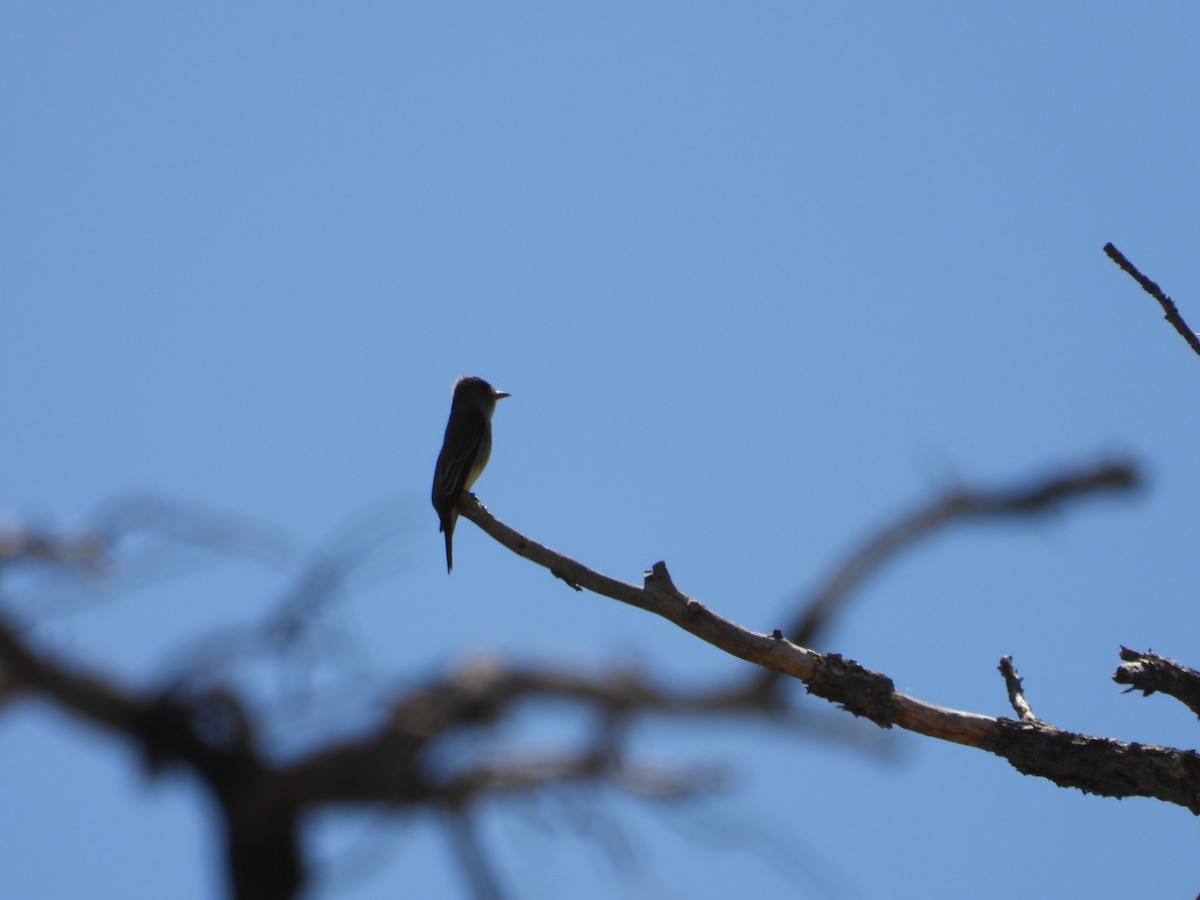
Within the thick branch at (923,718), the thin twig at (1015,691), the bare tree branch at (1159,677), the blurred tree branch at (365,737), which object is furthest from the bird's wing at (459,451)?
the blurred tree branch at (365,737)

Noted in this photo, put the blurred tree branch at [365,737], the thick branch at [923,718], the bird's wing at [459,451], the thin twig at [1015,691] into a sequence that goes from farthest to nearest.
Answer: the bird's wing at [459,451], the thin twig at [1015,691], the thick branch at [923,718], the blurred tree branch at [365,737]

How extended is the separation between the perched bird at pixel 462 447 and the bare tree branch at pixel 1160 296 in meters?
5.84

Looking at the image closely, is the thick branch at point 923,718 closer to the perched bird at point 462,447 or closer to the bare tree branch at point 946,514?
the bare tree branch at point 946,514

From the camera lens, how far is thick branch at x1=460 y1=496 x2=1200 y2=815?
5.03 meters

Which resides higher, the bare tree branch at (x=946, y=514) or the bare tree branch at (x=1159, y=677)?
the bare tree branch at (x=1159, y=677)

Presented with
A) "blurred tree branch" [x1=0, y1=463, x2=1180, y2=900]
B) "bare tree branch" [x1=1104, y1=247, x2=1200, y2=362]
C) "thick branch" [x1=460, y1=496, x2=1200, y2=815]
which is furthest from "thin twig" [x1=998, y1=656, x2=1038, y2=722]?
"blurred tree branch" [x1=0, y1=463, x2=1180, y2=900]

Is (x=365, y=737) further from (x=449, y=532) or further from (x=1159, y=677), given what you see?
(x=449, y=532)

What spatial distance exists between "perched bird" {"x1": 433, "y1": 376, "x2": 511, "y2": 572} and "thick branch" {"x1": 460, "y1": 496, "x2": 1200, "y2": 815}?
13.4ft

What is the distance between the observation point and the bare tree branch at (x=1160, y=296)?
414 centimetres

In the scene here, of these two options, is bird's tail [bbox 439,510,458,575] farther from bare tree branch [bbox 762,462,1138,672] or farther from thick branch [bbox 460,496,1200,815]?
bare tree branch [bbox 762,462,1138,672]

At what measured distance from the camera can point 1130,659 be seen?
17.1 feet

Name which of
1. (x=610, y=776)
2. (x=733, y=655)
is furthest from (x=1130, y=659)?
(x=610, y=776)

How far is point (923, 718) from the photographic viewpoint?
532cm

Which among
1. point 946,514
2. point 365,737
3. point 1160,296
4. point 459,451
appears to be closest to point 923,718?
point 1160,296
